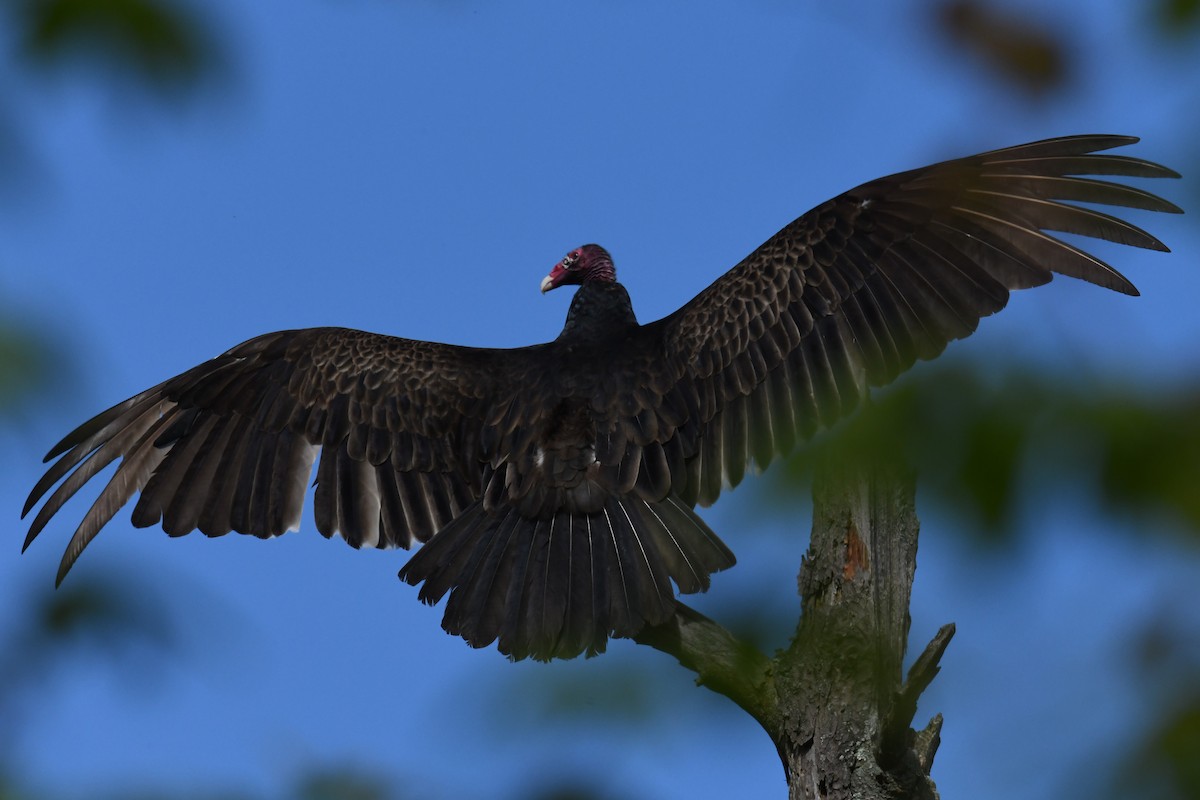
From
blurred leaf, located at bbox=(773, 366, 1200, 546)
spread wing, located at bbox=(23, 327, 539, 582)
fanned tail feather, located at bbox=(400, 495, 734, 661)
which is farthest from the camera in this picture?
spread wing, located at bbox=(23, 327, 539, 582)

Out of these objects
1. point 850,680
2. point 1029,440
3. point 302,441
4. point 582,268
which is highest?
point 582,268

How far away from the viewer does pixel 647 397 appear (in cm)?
466

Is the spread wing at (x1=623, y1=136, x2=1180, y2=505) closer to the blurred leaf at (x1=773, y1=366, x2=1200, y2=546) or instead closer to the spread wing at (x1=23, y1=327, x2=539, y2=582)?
the spread wing at (x1=23, y1=327, x2=539, y2=582)

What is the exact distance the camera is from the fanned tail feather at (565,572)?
3951 millimetres

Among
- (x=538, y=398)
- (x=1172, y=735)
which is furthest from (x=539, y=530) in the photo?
(x=1172, y=735)

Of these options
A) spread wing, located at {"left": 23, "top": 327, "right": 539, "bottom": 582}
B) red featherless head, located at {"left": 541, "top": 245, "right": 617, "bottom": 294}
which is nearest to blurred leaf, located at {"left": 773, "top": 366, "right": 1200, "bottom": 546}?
spread wing, located at {"left": 23, "top": 327, "right": 539, "bottom": 582}

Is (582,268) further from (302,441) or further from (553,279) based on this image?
(302,441)

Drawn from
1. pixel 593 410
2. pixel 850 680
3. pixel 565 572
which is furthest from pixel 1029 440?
pixel 593 410

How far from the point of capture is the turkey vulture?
4.17m

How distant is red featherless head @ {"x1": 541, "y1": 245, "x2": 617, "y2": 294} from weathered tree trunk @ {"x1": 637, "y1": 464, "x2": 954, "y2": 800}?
2.47 metres

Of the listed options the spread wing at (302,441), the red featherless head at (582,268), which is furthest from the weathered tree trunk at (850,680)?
the red featherless head at (582,268)

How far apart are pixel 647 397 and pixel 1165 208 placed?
5.35 feet

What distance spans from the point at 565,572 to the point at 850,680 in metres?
1.12

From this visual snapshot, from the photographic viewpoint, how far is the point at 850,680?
321 centimetres
